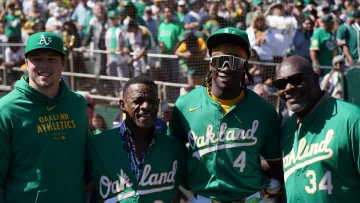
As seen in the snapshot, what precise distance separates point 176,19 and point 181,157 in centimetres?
821

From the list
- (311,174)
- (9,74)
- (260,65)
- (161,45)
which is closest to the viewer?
(311,174)

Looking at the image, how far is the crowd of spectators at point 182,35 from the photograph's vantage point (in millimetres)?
12102

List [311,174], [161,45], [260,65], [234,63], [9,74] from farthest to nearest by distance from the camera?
[9,74], [161,45], [260,65], [234,63], [311,174]

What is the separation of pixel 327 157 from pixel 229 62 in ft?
3.45

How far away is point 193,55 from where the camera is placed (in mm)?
11992

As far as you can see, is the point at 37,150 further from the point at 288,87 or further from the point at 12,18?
the point at 12,18

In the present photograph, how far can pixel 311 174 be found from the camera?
471 centimetres

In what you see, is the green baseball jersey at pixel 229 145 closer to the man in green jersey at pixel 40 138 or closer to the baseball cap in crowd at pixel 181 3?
the man in green jersey at pixel 40 138

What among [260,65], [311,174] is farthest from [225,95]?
[260,65]

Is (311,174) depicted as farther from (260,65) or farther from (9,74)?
(9,74)

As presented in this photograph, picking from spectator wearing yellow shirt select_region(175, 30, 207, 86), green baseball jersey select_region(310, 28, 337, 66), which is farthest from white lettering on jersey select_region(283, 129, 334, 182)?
green baseball jersey select_region(310, 28, 337, 66)

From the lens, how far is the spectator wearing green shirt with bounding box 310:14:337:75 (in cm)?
1209

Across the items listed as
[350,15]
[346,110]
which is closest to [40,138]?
[346,110]

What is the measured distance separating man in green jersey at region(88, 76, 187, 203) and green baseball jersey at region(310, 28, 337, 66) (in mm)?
7425
